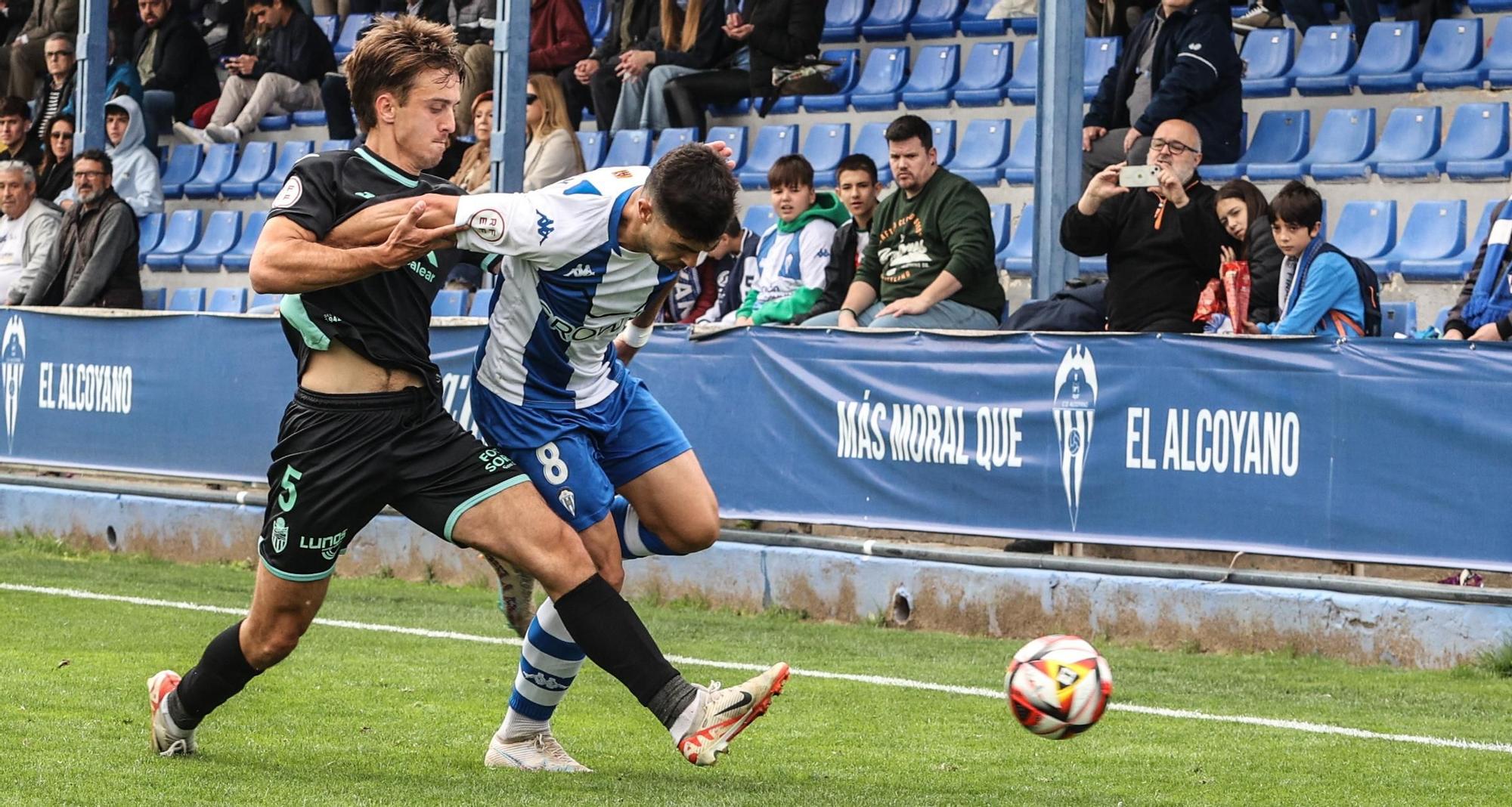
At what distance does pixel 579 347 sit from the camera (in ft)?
19.3

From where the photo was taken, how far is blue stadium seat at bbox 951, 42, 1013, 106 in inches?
576

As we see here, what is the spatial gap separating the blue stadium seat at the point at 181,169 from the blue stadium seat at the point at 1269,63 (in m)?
10.4

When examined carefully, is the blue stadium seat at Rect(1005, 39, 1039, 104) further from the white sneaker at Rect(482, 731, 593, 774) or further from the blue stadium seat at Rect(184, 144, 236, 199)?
the white sneaker at Rect(482, 731, 593, 774)

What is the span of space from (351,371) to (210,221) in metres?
13.1

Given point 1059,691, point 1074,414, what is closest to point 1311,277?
point 1074,414

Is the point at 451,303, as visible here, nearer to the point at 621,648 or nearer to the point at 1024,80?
the point at 1024,80

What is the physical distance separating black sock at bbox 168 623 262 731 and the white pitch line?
9.77 feet

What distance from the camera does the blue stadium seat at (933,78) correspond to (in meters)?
14.9

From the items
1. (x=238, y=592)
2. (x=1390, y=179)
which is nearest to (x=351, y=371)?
(x=238, y=592)

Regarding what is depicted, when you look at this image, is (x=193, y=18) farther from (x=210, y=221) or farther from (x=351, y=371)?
(x=351, y=371)

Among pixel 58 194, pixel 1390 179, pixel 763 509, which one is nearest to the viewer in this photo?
pixel 763 509

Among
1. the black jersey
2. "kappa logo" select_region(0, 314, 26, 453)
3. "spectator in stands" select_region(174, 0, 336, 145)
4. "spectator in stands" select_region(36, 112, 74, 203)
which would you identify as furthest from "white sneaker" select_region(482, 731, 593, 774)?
"spectator in stands" select_region(174, 0, 336, 145)

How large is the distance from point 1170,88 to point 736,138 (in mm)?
4663

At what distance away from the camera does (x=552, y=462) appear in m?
5.86
